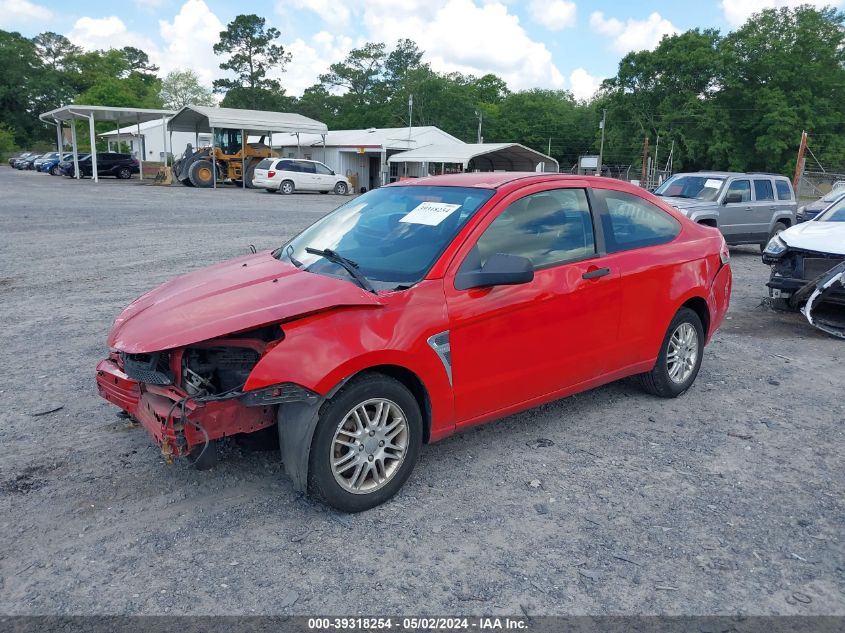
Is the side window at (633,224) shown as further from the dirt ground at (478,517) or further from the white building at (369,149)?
the white building at (369,149)

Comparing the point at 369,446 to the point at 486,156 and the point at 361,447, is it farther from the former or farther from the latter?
the point at 486,156

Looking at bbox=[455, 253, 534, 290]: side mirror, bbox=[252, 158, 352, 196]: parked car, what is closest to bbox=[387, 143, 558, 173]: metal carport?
bbox=[252, 158, 352, 196]: parked car

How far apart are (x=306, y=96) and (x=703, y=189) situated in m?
82.9

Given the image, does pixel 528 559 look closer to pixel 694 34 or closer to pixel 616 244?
pixel 616 244

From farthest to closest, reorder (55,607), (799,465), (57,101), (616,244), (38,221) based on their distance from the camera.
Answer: (57,101)
(38,221)
(616,244)
(799,465)
(55,607)

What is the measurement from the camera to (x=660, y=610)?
A: 9.19 ft

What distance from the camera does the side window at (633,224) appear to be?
15.2 feet

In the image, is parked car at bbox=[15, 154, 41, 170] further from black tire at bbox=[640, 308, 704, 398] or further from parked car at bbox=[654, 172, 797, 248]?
black tire at bbox=[640, 308, 704, 398]

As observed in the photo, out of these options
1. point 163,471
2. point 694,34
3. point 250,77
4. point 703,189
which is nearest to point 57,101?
point 250,77

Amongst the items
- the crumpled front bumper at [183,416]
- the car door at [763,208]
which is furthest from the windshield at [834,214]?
the crumpled front bumper at [183,416]

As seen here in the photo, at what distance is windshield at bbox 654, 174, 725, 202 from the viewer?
520 inches

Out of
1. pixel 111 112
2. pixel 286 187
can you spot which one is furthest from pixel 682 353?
pixel 111 112

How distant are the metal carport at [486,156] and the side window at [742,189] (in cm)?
2131

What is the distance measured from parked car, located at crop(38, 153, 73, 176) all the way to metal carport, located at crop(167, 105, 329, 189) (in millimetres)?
8012
